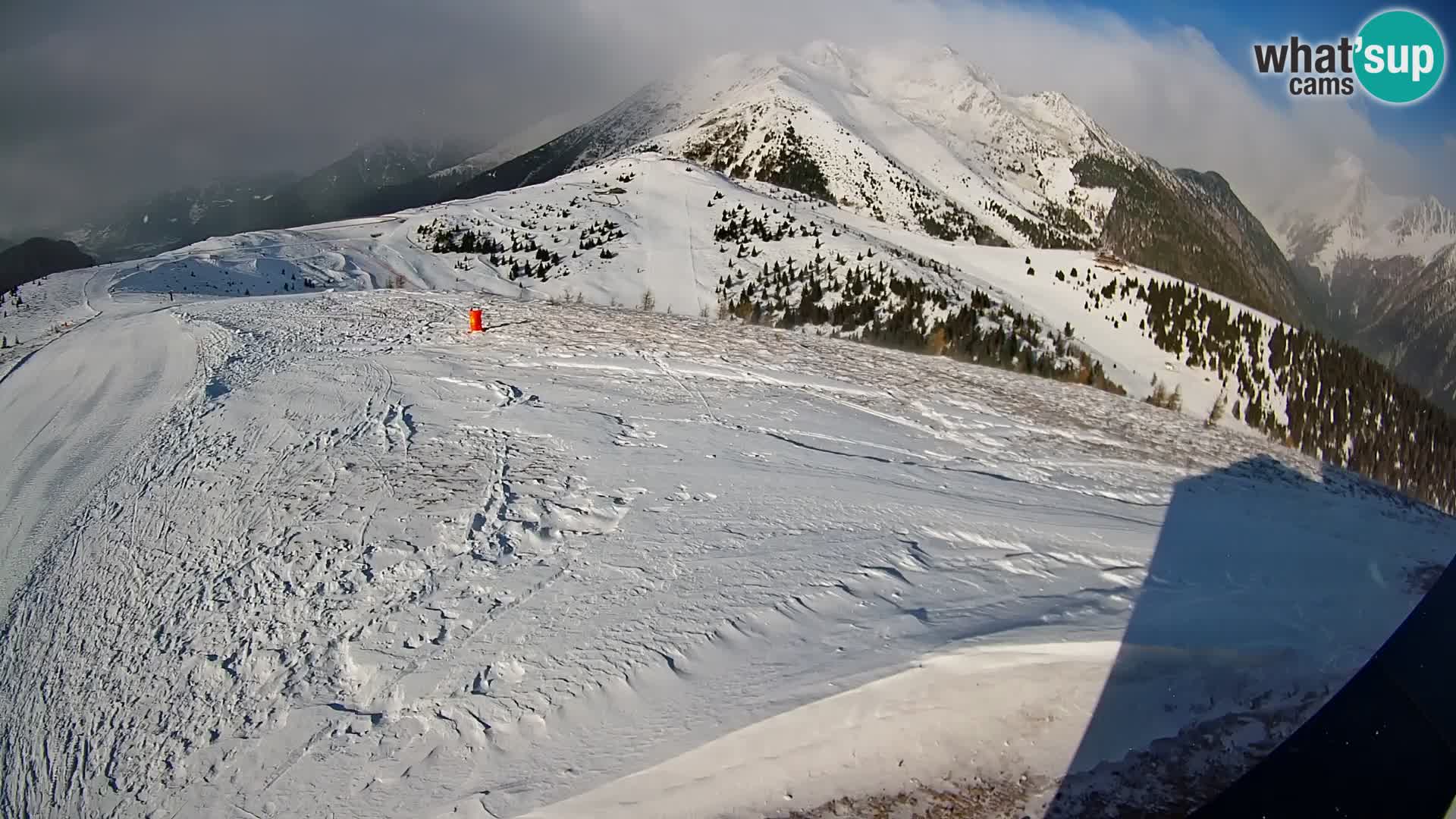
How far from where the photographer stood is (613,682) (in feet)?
13.7

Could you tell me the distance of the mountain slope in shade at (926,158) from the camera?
303ft

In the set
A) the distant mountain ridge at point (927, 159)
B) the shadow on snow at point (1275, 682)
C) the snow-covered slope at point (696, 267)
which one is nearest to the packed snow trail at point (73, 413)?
the snow-covered slope at point (696, 267)

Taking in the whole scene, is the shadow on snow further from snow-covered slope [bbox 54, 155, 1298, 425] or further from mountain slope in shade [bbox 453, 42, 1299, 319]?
mountain slope in shade [bbox 453, 42, 1299, 319]

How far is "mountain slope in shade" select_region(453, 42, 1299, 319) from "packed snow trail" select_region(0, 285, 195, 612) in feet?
191

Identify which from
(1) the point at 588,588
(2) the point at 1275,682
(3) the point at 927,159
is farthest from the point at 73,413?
(3) the point at 927,159

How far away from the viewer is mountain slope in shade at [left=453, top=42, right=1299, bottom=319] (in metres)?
92.4

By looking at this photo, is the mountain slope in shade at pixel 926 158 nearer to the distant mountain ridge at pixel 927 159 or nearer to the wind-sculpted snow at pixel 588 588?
the distant mountain ridge at pixel 927 159

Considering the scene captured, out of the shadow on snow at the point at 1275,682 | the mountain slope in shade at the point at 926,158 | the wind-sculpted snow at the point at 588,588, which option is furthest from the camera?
the mountain slope in shade at the point at 926,158

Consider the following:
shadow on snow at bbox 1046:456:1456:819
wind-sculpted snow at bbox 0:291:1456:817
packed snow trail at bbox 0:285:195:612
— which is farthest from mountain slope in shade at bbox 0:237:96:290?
shadow on snow at bbox 1046:456:1456:819

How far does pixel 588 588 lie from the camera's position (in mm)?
5027

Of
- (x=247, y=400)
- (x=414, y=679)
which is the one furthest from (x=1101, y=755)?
(x=247, y=400)

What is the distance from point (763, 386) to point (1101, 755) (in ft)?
21.2

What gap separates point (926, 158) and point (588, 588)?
12639 cm

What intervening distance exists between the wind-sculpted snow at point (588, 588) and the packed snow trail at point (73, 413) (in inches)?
11.5
